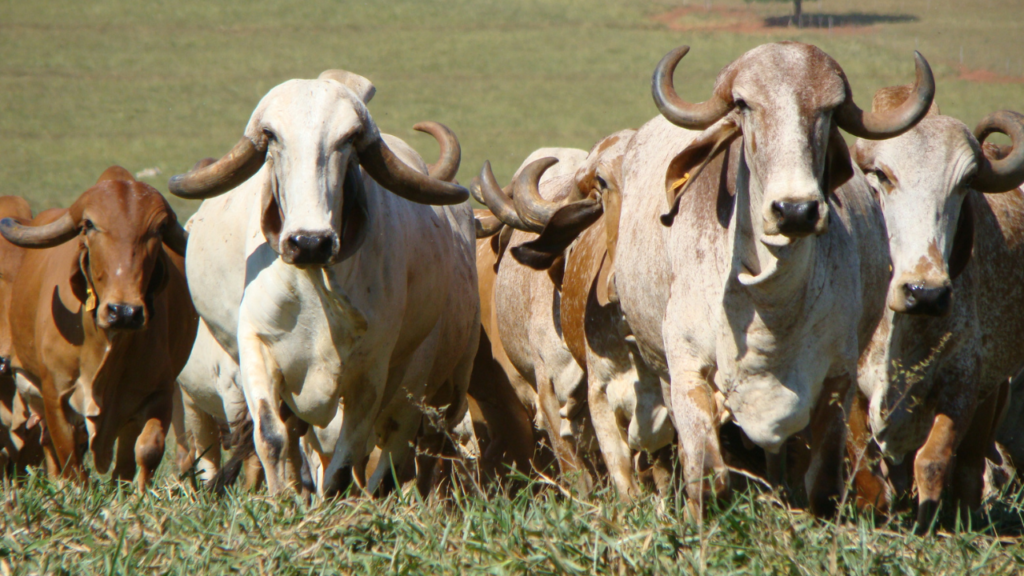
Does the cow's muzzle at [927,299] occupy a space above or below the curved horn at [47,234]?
below

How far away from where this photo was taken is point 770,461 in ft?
16.8

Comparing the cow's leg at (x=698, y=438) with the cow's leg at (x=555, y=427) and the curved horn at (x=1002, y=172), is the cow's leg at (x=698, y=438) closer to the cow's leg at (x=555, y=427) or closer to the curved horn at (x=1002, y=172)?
the curved horn at (x=1002, y=172)

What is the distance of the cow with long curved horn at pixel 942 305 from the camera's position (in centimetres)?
533

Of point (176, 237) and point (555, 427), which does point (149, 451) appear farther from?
point (555, 427)

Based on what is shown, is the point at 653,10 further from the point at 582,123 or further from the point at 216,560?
the point at 216,560

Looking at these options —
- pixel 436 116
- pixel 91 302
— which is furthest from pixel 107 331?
pixel 436 116

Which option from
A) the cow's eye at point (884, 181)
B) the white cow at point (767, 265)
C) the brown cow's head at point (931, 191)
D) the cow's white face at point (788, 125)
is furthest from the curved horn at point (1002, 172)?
the cow's white face at point (788, 125)

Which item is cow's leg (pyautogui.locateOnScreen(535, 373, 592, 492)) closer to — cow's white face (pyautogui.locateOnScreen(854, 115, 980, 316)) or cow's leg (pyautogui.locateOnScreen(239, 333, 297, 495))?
cow's leg (pyautogui.locateOnScreen(239, 333, 297, 495))

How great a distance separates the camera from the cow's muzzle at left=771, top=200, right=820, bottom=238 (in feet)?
13.2

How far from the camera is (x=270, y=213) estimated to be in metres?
5.42

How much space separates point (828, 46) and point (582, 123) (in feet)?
36.2

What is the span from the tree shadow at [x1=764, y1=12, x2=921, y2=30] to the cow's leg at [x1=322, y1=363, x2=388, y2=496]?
161 feet

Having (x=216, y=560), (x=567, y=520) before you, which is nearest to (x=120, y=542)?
(x=216, y=560)

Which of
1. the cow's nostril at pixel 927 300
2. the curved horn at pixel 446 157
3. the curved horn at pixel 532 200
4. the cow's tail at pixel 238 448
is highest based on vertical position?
the curved horn at pixel 446 157
